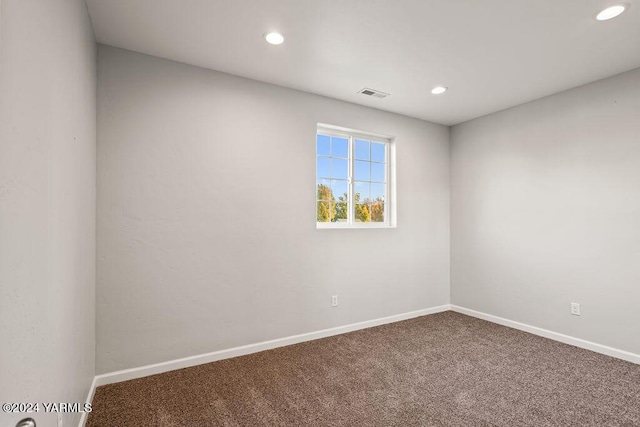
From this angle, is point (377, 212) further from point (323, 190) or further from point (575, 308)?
point (575, 308)

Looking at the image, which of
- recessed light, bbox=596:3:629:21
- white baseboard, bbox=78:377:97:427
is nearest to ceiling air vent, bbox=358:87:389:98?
recessed light, bbox=596:3:629:21

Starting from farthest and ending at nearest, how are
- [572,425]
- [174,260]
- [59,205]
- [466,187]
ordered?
[466,187] < [174,260] < [572,425] < [59,205]

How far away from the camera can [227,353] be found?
2.90 metres

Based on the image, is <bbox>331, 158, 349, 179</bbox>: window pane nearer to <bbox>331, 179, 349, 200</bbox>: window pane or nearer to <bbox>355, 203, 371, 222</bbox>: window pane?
<bbox>331, 179, 349, 200</bbox>: window pane

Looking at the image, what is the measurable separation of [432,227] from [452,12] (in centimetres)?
283

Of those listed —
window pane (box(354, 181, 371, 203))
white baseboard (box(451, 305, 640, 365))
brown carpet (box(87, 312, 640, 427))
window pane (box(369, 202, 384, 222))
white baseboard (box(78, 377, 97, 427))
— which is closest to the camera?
white baseboard (box(78, 377, 97, 427))

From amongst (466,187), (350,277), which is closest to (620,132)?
(466,187)

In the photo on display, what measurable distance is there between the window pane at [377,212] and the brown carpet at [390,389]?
4.88ft

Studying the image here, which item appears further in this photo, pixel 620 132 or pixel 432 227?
pixel 432 227

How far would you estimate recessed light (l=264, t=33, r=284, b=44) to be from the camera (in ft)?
7.79

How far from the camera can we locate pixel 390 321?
13.0 feet

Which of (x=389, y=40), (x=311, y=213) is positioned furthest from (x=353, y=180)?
(x=389, y=40)

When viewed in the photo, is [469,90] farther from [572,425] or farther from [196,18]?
[572,425]

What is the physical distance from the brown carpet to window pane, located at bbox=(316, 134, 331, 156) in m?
2.06
